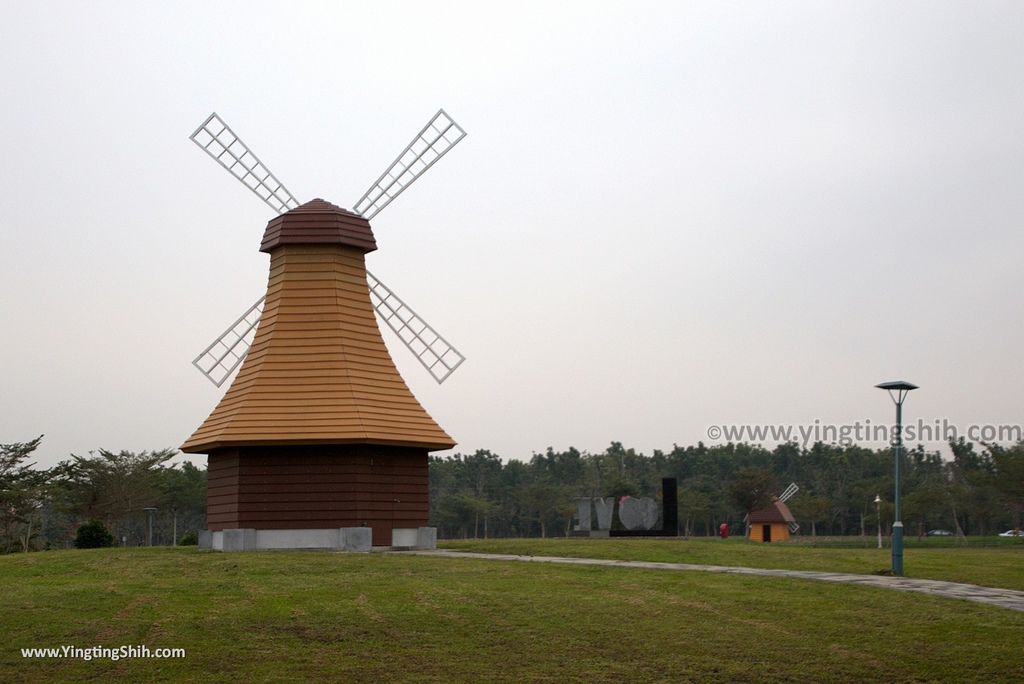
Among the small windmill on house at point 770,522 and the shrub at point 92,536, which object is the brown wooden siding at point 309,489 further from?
the small windmill on house at point 770,522

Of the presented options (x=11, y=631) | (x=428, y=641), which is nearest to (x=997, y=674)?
(x=428, y=641)

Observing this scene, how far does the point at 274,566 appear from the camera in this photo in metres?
22.3

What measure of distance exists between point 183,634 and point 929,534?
281 feet

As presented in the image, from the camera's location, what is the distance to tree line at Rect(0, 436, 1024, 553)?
192 feet

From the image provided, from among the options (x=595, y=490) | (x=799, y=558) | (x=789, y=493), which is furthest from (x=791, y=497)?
(x=799, y=558)

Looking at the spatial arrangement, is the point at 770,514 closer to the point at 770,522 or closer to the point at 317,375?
the point at 770,522

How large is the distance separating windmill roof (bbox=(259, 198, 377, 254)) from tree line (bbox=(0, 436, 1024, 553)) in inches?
526

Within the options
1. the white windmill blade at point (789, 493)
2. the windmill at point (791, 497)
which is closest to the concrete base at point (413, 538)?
the windmill at point (791, 497)

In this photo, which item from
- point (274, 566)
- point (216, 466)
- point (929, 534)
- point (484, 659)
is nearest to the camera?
point (484, 659)

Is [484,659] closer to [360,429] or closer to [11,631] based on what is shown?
[11,631]

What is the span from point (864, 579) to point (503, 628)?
781 cm

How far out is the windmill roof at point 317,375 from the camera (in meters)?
29.1

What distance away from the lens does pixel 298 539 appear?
2897 cm

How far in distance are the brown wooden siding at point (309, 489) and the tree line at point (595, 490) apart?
11.7m
